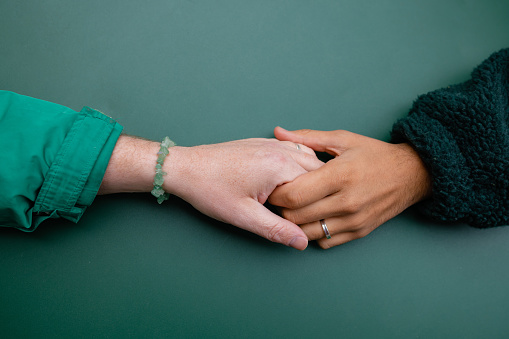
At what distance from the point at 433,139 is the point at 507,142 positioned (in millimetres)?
180

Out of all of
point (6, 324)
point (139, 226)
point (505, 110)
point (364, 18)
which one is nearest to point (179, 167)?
point (139, 226)

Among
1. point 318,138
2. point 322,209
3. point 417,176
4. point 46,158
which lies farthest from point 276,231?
point 46,158

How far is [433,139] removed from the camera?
2.55 ft

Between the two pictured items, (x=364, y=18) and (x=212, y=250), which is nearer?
(x=212, y=250)

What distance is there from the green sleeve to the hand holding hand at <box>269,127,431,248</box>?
1.32 feet

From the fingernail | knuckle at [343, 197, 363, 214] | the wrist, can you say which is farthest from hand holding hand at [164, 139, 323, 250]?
the wrist

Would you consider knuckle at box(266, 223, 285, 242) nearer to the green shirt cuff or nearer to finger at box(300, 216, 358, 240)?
finger at box(300, 216, 358, 240)

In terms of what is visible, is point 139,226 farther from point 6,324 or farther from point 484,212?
point 484,212

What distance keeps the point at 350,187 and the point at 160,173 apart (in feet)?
1.43

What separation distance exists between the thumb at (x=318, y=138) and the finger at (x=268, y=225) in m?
0.21

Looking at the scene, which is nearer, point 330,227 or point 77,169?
point 77,169

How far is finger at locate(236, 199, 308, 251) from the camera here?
0.72 meters

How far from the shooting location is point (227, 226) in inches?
31.3

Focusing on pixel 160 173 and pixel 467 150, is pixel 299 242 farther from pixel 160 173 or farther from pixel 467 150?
pixel 467 150
